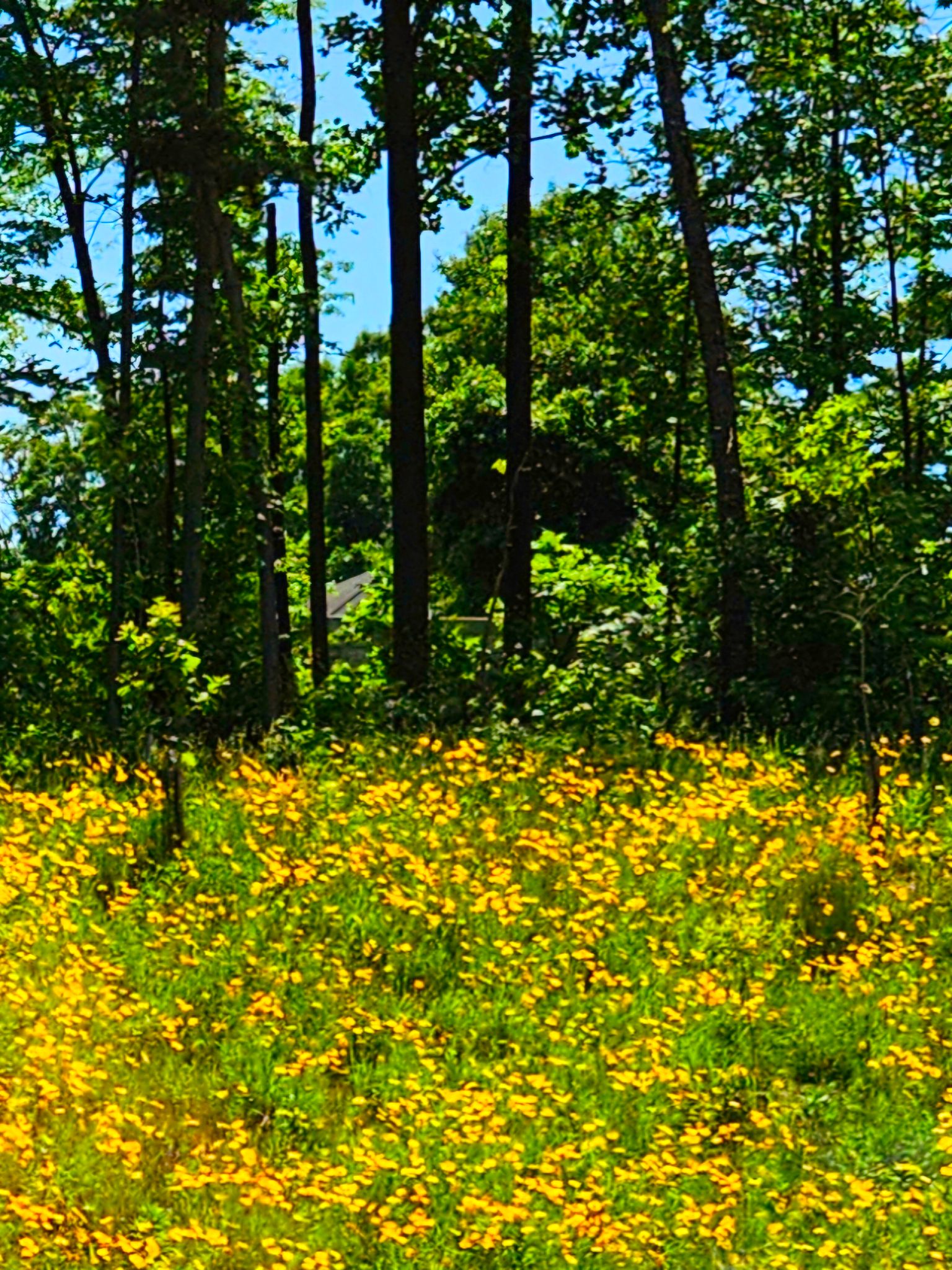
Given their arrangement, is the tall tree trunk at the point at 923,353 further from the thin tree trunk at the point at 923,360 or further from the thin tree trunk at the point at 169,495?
the thin tree trunk at the point at 169,495

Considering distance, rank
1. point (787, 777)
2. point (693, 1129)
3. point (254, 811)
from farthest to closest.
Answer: point (787, 777), point (254, 811), point (693, 1129)

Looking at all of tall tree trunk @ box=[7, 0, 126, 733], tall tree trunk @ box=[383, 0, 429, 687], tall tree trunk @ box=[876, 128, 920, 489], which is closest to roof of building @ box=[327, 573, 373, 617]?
tall tree trunk @ box=[7, 0, 126, 733]

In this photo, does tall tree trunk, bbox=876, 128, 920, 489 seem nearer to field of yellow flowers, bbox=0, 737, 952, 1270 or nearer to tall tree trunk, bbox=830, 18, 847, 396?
tall tree trunk, bbox=830, 18, 847, 396

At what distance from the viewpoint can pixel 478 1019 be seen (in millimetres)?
8078

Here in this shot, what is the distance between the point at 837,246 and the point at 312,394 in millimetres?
8123

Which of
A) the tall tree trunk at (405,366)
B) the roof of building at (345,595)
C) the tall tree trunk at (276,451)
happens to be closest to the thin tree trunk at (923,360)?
the tall tree trunk at (405,366)

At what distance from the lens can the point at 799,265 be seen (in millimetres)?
20594

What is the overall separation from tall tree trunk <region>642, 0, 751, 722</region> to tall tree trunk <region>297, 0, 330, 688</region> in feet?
28.5

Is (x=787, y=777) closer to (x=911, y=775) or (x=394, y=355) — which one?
(x=911, y=775)

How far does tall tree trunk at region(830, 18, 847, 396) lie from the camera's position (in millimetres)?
19016

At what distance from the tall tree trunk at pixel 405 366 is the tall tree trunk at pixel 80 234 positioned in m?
6.12

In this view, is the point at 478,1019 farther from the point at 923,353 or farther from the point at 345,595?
the point at 345,595

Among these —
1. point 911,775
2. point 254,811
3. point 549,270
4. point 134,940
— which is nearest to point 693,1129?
point 134,940

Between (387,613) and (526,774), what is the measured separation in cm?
1097
